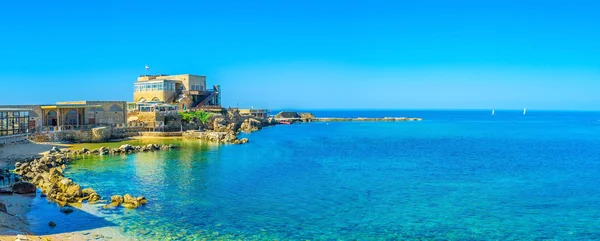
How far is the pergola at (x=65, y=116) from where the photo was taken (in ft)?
175

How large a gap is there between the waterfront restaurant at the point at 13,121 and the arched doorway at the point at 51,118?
16.7ft

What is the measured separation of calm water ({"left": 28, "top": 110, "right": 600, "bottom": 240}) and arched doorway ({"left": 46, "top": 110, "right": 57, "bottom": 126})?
18.6 m

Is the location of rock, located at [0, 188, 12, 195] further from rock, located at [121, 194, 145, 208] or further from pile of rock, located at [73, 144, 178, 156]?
pile of rock, located at [73, 144, 178, 156]

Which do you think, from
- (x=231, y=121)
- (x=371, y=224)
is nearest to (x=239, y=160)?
(x=371, y=224)

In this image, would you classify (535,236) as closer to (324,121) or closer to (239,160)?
(239,160)

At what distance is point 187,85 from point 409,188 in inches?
2315

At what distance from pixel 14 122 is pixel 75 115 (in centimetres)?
1037

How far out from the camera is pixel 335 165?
125 feet

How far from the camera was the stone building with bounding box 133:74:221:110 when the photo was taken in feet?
253

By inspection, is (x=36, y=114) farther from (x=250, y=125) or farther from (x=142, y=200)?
(x=250, y=125)

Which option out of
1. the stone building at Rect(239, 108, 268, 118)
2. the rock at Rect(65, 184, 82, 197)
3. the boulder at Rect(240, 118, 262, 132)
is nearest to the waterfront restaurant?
the rock at Rect(65, 184, 82, 197)

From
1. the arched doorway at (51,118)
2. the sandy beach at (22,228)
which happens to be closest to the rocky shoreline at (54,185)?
the sandy beach at (22,228)

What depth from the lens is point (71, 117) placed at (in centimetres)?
5634

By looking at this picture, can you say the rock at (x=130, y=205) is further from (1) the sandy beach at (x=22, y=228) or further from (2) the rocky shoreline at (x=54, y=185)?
(1) the sandy beach at (x=22, y=228)
